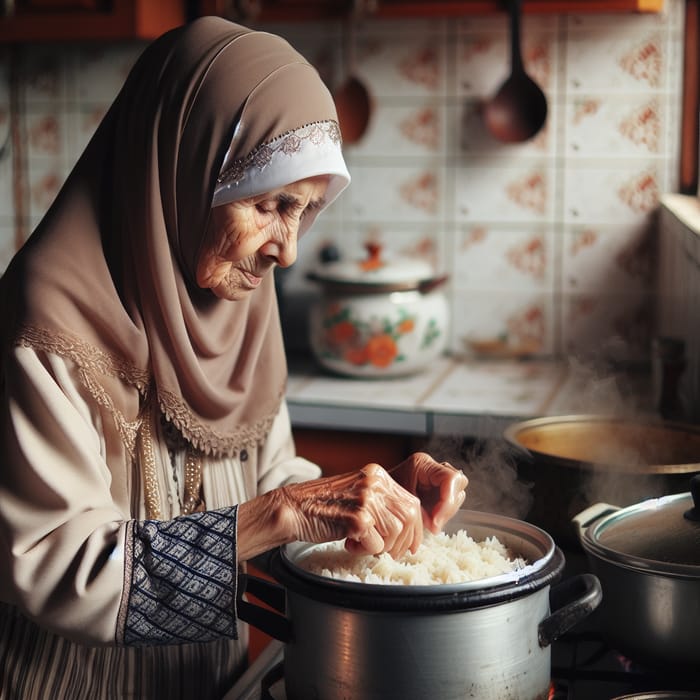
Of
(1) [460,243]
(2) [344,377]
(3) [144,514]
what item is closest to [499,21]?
(1) [460,243]

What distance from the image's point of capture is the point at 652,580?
1.03 metres

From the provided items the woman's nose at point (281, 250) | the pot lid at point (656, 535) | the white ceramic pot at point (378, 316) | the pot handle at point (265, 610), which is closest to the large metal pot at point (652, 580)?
the pot lid at point (656, 535)

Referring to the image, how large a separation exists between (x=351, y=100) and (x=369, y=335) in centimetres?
71

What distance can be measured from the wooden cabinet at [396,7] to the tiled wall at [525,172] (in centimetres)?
21

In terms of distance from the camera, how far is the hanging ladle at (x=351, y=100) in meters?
2.86

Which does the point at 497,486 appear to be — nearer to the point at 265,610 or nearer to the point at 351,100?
the point at 265,610

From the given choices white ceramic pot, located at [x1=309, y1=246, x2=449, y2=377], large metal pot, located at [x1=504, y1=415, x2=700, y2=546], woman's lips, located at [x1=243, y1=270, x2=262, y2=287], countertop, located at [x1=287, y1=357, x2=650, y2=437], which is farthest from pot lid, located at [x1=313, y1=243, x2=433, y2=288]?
woman's lips, located at [x1=243, y1=270, x2=262, y2=287]

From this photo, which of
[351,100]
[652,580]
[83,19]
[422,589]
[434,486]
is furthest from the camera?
[351,100]

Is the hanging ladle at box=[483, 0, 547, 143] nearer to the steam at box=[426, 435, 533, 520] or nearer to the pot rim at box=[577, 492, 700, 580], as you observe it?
the steam at box=[426, 435, 533, 520]

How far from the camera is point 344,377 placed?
274 centimetres

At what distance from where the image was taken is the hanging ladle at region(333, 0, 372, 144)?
2863 mm

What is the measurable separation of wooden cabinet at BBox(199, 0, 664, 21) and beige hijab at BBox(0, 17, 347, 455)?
1.35 meters

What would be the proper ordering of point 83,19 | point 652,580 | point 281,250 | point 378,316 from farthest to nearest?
1. point 83,19
2. point 378,316
3. point 281,250
4. point 652,580

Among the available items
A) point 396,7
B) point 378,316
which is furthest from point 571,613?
point 396,7
